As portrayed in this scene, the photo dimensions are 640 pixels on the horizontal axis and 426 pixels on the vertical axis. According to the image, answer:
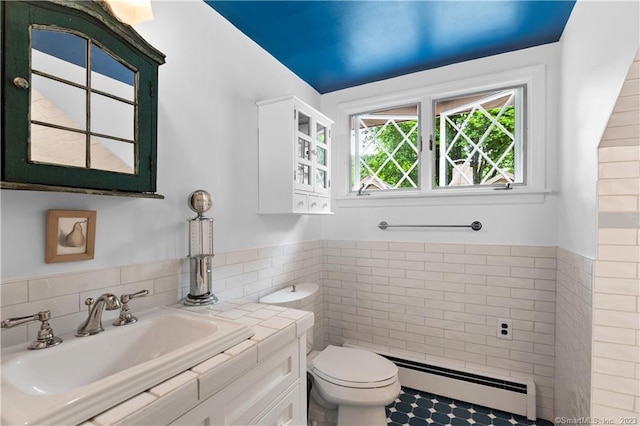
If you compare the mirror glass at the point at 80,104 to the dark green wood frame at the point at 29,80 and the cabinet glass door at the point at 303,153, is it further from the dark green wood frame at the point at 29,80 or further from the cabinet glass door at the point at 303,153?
the cabinet glass door at the point at 303,153

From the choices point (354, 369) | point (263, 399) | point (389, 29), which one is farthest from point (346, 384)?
point (389, 29)

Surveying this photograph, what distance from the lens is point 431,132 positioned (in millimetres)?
2234

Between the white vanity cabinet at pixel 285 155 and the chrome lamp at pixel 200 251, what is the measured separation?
492 millimetres

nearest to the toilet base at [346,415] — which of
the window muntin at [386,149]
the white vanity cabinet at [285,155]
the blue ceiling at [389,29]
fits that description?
the white vanity cabinet at [285,155]

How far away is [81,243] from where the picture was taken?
100cm

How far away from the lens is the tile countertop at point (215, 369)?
25.5 inches

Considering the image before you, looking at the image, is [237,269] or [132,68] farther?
[237,269]

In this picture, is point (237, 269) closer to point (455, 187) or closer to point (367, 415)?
point (367, 415)

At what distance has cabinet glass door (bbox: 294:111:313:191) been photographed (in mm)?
1814

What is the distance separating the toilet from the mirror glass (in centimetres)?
110

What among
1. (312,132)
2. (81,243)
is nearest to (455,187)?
(312,132)

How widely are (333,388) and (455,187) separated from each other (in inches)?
60.6

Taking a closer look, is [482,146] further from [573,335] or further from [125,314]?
[125,314]

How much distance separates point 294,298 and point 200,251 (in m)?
0.68
